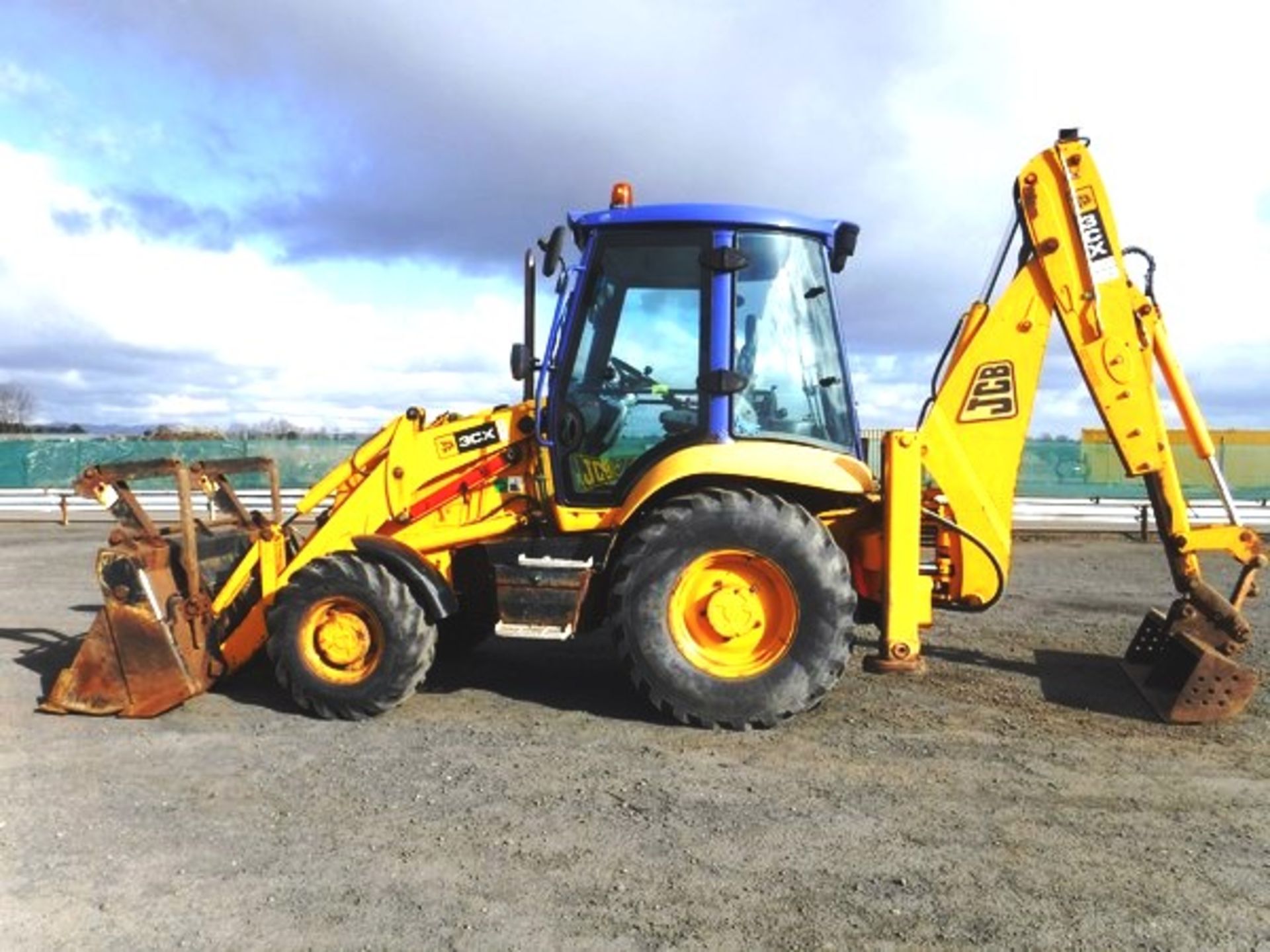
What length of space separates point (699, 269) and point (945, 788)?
9.46 ft

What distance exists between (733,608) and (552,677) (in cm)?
175

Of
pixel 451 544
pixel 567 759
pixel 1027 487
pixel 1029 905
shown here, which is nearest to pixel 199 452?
pixel 1027 487

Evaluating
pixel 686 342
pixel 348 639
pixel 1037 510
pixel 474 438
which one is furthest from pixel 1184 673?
pixel 1037 510

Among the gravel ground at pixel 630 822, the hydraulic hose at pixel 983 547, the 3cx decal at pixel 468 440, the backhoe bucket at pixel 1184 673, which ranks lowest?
the gravel ground at pixel 630 822

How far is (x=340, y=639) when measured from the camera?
5715 millimetres

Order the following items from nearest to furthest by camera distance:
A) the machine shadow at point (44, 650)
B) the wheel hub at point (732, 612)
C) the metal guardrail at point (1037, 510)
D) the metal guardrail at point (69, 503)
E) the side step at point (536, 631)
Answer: the wheel hub at point (732, 612)
the side step at point (536, 631)
the machine shadow at point (44, 650)
the metal guardrail at point (1037, 510)
the metal guardrail at point (69, 503)

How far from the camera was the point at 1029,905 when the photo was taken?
11.5 ft

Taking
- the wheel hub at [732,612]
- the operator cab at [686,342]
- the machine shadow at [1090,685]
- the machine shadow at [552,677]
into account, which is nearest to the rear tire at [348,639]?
the machine shadow at [552,677]

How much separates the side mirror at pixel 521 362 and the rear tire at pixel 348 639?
4.24 feet

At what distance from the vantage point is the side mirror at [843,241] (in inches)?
232

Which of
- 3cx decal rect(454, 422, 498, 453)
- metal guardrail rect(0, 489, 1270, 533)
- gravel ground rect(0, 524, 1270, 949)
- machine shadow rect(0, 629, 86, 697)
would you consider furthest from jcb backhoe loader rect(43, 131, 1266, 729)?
metal guardrail rect(0, 489, 1270, 533)

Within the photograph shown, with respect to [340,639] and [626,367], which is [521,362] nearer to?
[626,367]

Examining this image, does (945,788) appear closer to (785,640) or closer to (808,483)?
(785,640)

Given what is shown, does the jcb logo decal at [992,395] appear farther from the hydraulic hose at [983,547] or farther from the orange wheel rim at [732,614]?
the orange wheel rim at [732,614]
